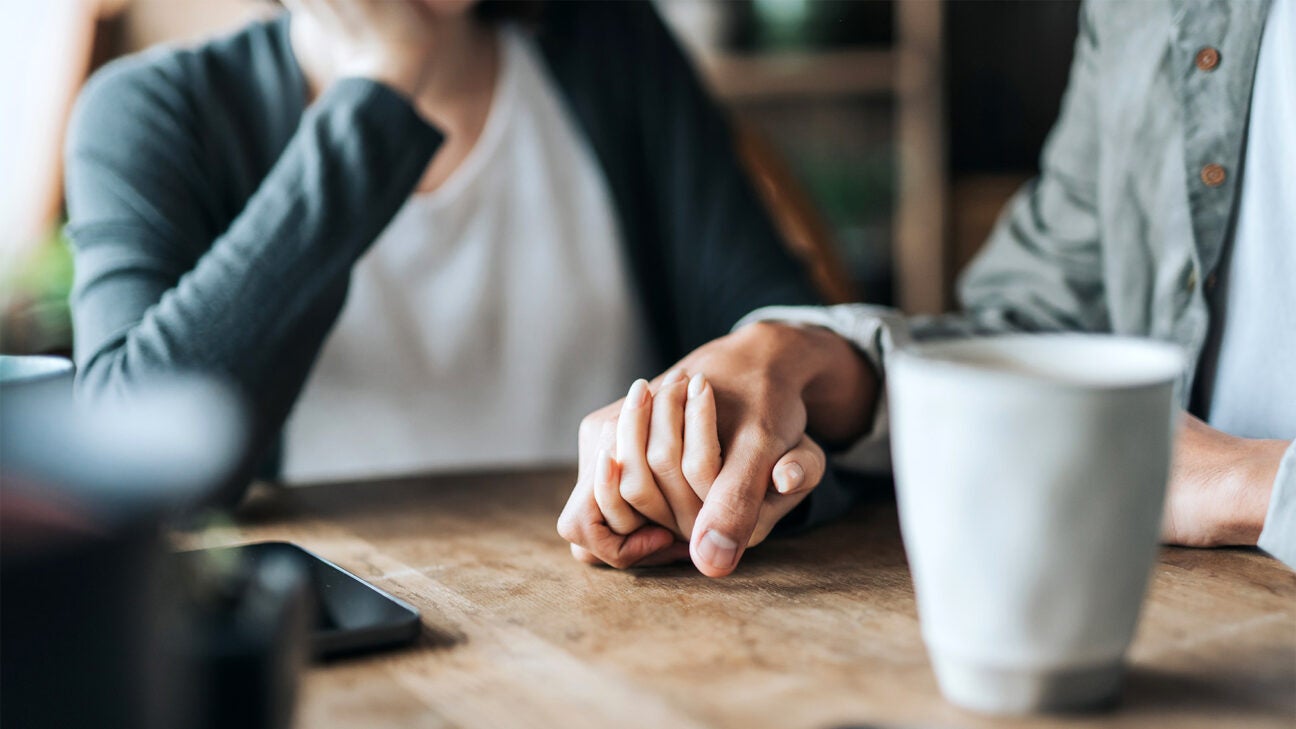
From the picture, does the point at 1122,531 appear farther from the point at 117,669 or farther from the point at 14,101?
the point at 14,101

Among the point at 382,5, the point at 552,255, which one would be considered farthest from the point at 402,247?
the point at 382,5

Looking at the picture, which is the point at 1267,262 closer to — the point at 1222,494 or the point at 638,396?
the point at 1222,494

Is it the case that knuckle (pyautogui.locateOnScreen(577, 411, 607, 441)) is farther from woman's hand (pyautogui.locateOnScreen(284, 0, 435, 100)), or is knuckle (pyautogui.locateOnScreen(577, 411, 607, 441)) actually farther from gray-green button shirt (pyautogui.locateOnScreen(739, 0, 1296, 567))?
woman's hand (pyautogui.locateOnScreen(284, 0, 435, 100))

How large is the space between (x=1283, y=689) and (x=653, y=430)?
11.8 inches

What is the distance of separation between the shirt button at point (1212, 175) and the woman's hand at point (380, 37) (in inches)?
23.4

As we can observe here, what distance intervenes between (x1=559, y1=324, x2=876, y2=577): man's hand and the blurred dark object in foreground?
0.24 m

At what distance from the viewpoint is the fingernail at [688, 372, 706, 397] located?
595 millimetres

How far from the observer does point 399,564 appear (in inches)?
24.1

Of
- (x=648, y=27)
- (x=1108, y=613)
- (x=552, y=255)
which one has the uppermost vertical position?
(x=648, y=27)

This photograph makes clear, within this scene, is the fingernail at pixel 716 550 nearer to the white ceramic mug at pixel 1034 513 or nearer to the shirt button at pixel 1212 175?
the white ceramic mug at pixel 1034 513

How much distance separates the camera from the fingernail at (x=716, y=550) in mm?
542

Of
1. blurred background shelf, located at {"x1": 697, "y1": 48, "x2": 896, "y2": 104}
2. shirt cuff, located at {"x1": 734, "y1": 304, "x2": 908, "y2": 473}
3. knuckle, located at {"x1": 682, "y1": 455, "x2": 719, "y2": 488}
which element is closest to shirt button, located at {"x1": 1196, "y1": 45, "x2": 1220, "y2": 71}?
shirt cuff, located at {"x1": 734, "y1": 304, "x2": 908, "y2": 473}

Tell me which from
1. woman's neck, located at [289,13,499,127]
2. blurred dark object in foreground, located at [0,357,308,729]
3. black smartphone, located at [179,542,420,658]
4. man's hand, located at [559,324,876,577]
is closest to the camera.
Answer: blurred dark object in foreground, located at [0,357,308,729]

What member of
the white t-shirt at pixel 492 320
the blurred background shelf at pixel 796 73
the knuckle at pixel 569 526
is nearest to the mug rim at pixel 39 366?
the knuckle at pixel 569 526
